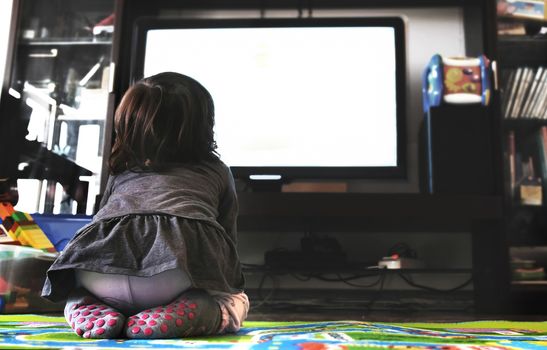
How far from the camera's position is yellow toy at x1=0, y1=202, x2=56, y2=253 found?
1.54 metres

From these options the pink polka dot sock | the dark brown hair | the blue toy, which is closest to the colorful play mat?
the pink polka dot sock

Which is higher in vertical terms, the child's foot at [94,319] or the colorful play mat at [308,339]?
the child's foot at [94,319]

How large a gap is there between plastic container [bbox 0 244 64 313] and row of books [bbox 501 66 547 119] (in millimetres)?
1700

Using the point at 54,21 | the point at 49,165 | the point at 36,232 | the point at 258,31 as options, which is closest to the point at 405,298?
the point at 258,31

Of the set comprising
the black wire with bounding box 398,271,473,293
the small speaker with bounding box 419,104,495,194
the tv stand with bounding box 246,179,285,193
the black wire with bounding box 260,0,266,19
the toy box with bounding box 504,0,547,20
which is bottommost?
the black wire with bounding box 398,271,473,293

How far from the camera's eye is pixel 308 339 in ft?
2.81

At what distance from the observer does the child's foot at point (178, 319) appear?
0.83m

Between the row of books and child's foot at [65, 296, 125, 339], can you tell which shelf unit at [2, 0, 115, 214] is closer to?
child's foot at [65, 296, 125, 339]

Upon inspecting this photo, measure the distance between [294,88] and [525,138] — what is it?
0.91 m

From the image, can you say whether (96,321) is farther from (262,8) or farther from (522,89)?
(522,89)

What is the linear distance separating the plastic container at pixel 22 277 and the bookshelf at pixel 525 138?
62.1 inches

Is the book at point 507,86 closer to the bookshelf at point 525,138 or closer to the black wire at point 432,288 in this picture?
the bookshelf at point 525,138

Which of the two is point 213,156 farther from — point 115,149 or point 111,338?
point 111,338

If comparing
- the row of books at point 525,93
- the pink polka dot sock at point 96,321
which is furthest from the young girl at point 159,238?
the row of books at point 525,93
